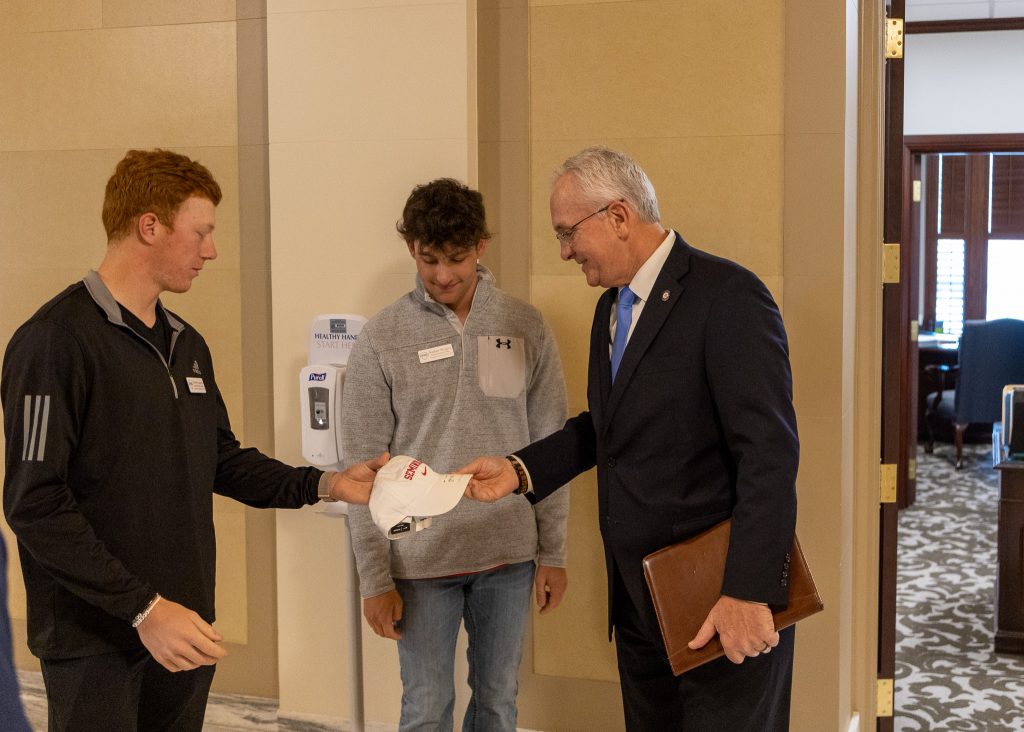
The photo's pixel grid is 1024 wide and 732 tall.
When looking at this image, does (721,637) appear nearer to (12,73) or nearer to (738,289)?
A: (738,289)

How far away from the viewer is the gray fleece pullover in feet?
8.22

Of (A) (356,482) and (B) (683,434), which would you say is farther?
(A) (356,482)

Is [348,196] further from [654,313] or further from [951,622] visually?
[951,622]

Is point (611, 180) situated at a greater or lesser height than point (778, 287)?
greater

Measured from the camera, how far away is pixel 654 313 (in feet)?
6.68

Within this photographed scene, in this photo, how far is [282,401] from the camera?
3.39 metres

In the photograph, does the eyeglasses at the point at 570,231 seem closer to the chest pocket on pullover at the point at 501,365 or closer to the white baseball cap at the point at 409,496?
the chest pocket on pullover at the point at 501,365

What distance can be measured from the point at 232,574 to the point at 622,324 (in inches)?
83.6

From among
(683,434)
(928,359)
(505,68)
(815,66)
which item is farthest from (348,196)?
(928,359)

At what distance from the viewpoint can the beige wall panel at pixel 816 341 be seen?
118 inches

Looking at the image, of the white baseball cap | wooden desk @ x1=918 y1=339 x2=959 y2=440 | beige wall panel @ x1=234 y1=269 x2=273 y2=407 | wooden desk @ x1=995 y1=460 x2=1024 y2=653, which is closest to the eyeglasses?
the white baseball cap

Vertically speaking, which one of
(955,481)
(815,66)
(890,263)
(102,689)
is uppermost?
(815,66)

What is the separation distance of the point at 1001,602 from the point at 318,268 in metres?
3.37

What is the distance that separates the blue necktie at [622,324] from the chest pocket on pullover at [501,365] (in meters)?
0.44
